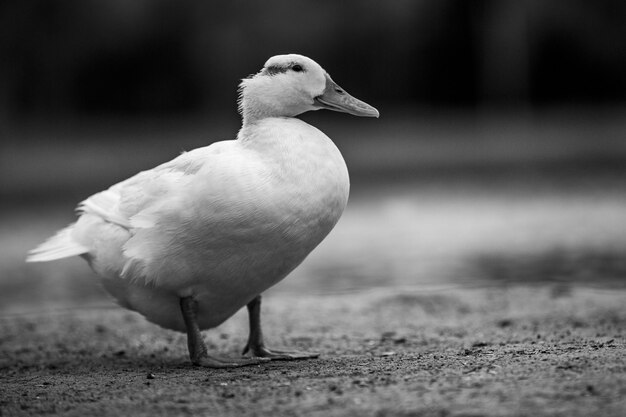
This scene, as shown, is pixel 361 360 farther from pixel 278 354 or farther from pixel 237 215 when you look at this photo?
pixel 237 215

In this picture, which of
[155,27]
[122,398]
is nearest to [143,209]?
[122,398]

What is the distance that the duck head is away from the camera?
513 cm

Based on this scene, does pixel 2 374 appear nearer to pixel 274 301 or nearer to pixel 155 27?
pixel 274 301

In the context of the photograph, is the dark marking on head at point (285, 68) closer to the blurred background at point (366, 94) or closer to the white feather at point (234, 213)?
the white feather at point (234, 213)

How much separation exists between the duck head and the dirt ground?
1.40m

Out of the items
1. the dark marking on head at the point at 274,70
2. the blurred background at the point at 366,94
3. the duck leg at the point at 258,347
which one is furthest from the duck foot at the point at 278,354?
the blurred background at the point at 366,94

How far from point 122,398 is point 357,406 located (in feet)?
3.67

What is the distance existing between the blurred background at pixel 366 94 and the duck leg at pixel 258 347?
Answer: 7.30 m

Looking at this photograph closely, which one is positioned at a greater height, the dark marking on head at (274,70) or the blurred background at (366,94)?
the blurred background at (366,94)

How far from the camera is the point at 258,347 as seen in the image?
5.41 meters

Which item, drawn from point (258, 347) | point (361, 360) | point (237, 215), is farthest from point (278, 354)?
point (237, 215)

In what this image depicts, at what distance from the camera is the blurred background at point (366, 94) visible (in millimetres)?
16312

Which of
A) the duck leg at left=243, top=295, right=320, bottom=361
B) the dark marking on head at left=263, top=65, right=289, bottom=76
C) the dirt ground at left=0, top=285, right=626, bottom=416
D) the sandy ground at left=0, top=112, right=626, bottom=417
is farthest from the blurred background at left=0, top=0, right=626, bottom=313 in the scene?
the dark marking on head at left=263, top=65, right=289, bottom=76

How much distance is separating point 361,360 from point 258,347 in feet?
2.45
